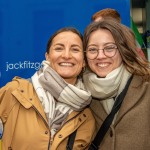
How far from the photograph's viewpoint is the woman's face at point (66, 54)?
210 cm

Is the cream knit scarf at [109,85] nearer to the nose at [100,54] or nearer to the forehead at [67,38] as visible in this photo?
the nose at [100,54]

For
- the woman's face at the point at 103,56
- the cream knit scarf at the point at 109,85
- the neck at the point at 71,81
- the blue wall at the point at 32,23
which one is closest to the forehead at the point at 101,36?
the woman's face at the point at 103,56

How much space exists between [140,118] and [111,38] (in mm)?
609

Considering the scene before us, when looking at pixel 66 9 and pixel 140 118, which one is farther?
pixel 66 9

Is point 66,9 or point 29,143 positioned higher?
point 66,9

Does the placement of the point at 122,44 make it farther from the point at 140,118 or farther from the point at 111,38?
the point at 140,118

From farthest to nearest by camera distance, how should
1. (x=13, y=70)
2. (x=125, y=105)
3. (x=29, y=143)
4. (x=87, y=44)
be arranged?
(x=13, y=70) → (x=87, y=44) → (x=125, y=105) → (x=29, y=143)

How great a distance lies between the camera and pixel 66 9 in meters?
3.11

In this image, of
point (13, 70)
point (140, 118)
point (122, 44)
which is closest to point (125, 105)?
point (140, 118)

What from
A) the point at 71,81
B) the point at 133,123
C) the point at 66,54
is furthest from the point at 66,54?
the point at 133,123

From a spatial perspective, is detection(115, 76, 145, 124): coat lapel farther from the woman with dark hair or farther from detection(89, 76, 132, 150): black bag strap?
the woman with dark hair

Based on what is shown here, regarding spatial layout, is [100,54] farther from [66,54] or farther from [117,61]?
[66,54]

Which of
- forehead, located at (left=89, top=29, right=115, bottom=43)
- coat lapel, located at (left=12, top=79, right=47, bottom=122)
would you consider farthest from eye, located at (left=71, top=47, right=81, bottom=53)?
coat lapel, located at (left=12, top=79, right=47, bottom=122)

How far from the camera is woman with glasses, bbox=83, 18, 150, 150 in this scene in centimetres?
189
